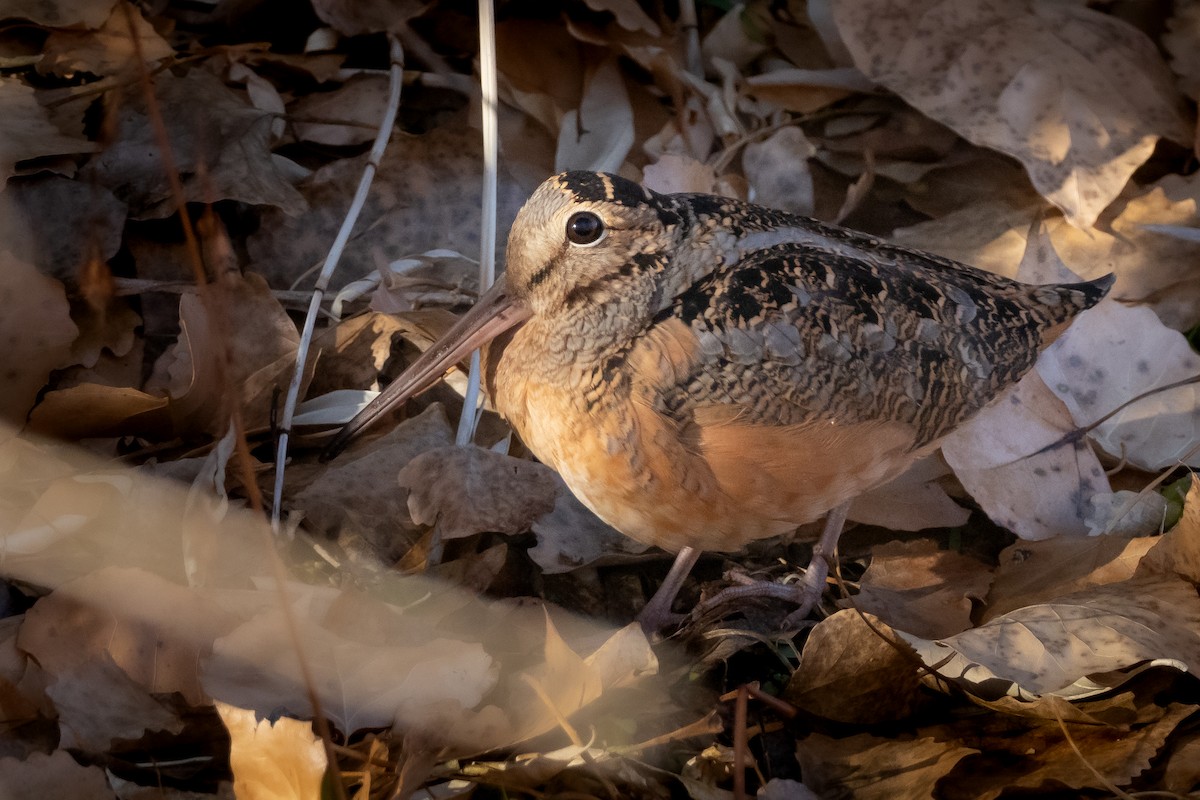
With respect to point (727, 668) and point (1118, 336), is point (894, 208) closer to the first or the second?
point (1118, 336)

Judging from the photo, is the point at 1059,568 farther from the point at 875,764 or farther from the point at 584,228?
the point at 584,228

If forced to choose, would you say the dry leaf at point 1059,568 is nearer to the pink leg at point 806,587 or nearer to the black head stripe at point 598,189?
the pink leg at point 806,587

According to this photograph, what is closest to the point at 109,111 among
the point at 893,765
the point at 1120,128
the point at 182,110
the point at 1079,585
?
the point at 182,110

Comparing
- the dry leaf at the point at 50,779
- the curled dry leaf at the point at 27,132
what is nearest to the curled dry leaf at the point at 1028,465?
the dry leaf at the point at 50,779

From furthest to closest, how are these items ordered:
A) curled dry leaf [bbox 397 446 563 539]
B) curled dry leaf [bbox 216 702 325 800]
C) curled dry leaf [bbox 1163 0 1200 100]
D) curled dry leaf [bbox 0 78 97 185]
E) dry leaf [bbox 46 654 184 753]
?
curled dry leaf [bbox 1163 0 1200 100] → curled dry leaf [bbox 0 78 97 185] → curled dry leaf [bbox 397 446 563 539] → dry leaf [bbox 46 654 184 753] → curled dry leaf [bbox 216 702 325 800]

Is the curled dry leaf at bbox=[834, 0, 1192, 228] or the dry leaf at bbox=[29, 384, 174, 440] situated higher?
the curled dry leaf at bbox=[834, 0, 1192, 228]

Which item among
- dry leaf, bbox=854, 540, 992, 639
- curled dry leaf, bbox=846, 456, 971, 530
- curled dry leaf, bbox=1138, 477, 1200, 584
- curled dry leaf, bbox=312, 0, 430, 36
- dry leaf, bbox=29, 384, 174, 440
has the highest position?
curled dry leaf, bbox=312, 0, 430, 36

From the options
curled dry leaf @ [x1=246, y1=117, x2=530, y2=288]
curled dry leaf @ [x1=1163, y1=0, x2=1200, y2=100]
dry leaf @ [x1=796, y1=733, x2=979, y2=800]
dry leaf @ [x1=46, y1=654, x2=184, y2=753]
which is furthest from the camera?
curled dry leaf @ [x1=1163, y1=0, x2=1200, y2=100]

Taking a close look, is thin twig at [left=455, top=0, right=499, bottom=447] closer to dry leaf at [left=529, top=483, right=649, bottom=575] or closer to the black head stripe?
dry leaf at [left=529, top=483, right=649, bottom=575]

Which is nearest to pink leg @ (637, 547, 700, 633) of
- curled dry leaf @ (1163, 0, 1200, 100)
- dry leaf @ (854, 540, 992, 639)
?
dry leaf @ (854, 540, 992, 639)
